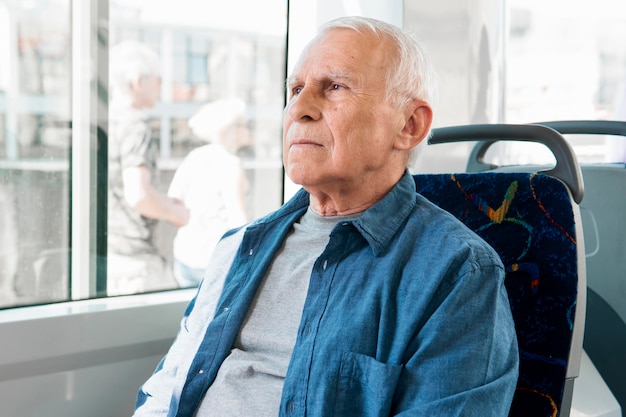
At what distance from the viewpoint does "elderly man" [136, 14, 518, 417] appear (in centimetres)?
108

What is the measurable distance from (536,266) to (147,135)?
1.17 meters

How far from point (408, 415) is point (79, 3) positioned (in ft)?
4.53

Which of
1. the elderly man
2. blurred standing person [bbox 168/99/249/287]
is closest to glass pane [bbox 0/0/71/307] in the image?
blurred standing person [bbox 168/99/249/287]

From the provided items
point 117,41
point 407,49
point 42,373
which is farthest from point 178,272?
point 407,49

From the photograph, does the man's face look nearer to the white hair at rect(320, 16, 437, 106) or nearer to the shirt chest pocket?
the white hair at rect(320, 16, 437, 106)

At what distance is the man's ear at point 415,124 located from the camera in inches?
53.6

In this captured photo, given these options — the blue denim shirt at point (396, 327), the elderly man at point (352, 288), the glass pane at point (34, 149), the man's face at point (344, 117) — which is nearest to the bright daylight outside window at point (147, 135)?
the glass pane at point (34, 149)

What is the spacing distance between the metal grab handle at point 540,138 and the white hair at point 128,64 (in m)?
0.84

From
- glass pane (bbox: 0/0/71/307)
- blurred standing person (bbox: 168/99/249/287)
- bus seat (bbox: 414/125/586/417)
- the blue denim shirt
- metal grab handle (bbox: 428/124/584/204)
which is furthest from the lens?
blurred standing person (bbox: 168/99/249/287)

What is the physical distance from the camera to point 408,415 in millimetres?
1058

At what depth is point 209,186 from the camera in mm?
2189

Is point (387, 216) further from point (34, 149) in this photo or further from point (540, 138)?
point (34, 149)

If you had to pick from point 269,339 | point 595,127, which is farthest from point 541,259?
point 595,127

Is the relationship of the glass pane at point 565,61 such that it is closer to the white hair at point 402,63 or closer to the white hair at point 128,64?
the white hair at point 128,64
